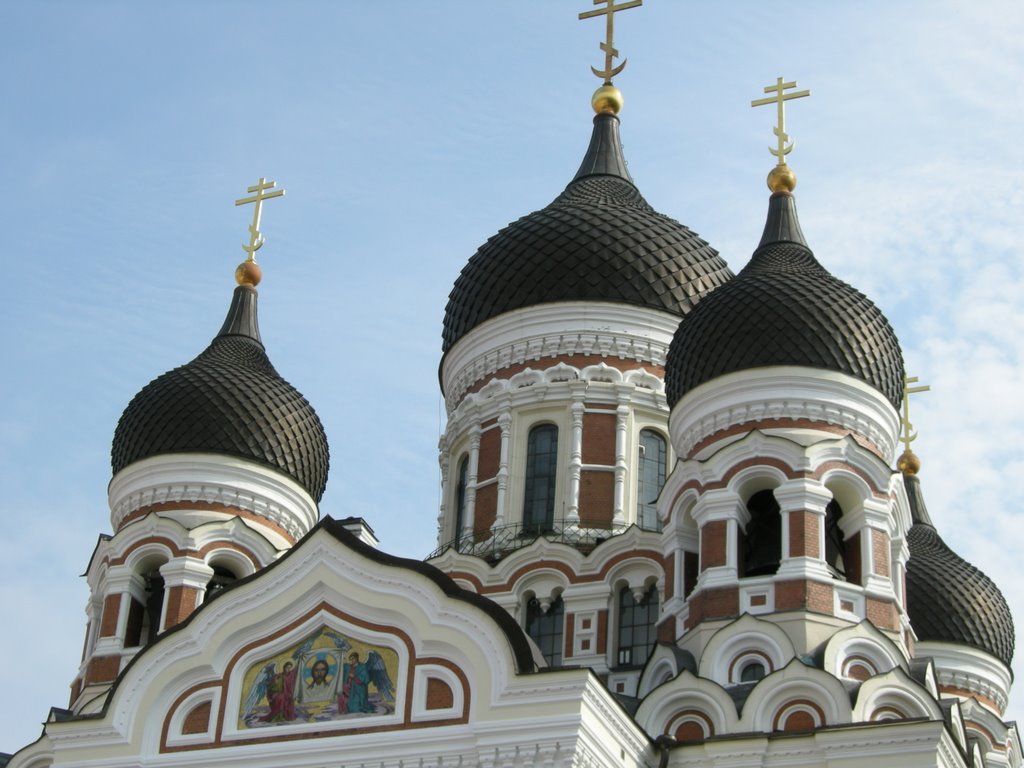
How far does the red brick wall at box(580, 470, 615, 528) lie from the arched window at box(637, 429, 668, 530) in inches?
13.4

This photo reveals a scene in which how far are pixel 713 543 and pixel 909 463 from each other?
777 centimetres

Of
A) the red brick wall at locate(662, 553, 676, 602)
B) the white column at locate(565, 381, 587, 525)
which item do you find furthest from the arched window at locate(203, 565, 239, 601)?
the red brick wall at locate(662, 553, 676, 602)

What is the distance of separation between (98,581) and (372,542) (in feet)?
17.3

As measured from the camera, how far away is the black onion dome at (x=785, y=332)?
20156 mm

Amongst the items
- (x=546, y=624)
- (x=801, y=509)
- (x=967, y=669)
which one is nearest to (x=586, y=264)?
(x=546, y=624)

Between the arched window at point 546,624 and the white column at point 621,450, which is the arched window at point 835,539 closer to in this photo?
the white column at point 621,450

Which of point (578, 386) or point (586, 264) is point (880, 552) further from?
point (586, 264)

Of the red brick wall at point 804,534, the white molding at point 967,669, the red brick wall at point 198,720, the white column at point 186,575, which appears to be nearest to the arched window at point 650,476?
the red brick wall at point 804,534

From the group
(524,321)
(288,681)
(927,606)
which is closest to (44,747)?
(288,681)

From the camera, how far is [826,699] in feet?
57.9

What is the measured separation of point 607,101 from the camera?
2603 cm

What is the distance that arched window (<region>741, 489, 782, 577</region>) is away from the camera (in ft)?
64.5

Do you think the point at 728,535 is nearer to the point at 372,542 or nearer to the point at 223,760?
the point at 372,542

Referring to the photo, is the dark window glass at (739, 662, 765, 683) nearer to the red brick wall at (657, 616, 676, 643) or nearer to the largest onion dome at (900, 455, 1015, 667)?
the red brick wall at (657, 616, 676, 643)
